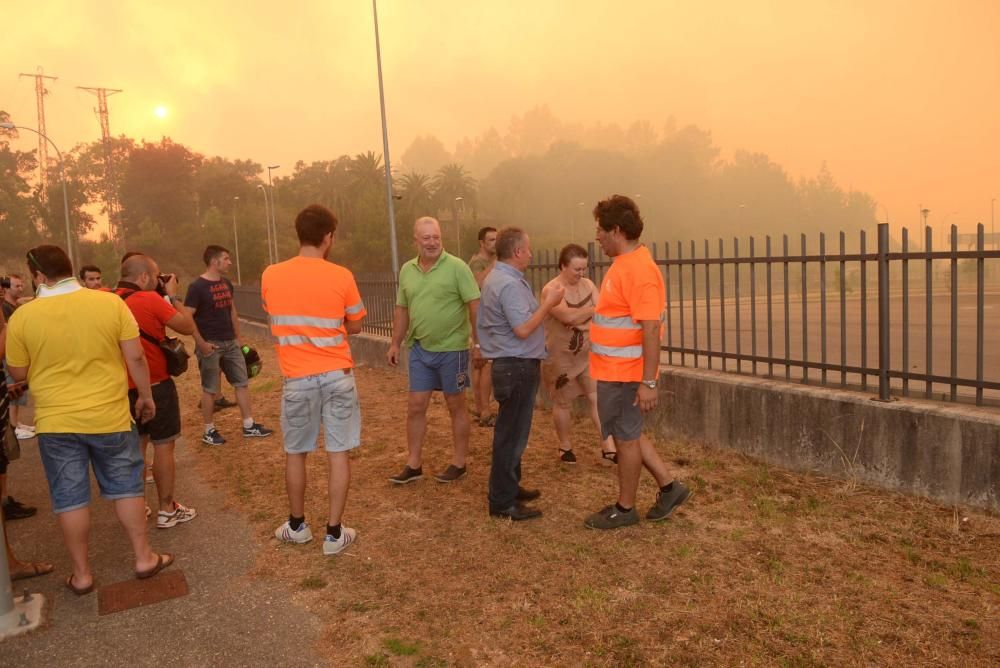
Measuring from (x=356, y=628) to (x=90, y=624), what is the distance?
4.27 ft

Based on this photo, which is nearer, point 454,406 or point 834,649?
point 834,649

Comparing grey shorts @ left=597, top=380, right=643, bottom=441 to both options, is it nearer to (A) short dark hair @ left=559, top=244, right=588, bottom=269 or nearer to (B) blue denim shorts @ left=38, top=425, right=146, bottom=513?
(A) short dark hair @ left=559, top=244, right=588, bottom=269

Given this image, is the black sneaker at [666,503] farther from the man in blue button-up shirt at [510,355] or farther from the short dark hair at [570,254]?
the short dark hair at [570,254]

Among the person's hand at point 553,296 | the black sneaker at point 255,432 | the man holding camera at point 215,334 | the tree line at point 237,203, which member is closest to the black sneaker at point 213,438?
the man holding camera at point 215,334

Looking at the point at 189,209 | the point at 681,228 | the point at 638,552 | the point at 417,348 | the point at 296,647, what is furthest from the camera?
the point at 681,228

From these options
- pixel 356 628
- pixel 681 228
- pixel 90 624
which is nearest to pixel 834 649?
pixel 356 628

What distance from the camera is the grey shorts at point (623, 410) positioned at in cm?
433

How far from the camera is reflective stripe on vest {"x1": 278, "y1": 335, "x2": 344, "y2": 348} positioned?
13.6 ft

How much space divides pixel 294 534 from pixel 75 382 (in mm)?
1475

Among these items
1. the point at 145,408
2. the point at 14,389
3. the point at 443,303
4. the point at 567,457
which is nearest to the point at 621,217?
the point at 443,303

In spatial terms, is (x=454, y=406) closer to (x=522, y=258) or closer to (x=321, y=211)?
(x=522, y=258)

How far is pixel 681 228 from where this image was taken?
141 m

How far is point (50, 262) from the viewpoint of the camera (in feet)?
12.4

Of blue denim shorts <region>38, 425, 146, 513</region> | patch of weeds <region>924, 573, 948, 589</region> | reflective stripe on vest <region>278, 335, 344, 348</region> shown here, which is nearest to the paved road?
blue denim shorts <region>38, 425, 146, 513</region>
